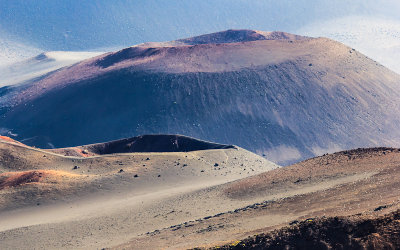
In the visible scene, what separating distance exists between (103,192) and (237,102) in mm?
24423

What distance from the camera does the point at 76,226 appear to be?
2247 cm

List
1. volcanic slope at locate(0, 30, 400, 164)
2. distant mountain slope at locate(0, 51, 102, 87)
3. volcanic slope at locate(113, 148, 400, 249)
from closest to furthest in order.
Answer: volcanic slope at locate(113, 148, 400, 249), volcanic slope at locate(0, 30, 400, 164), distant mountain slope at locate(0, 51, 102, 87)

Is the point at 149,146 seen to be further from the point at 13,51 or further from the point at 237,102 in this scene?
the point at 13,51

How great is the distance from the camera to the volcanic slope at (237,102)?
156ft

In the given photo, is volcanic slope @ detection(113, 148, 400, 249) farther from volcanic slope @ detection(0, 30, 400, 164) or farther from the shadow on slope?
volcanic slope @ detection(0, 30, 400, 164)

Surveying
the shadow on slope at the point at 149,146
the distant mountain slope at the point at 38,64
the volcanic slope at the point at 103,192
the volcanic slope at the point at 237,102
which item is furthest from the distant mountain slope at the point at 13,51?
the volcanic slope at the point at 103,192

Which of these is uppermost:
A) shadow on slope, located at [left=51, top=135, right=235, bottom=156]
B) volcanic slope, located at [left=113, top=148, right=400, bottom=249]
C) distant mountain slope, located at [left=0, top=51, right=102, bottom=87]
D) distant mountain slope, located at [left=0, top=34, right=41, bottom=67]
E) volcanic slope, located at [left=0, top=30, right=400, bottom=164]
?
distant mountain slope, located at [left=0, top=34, right=41, bottom=67]

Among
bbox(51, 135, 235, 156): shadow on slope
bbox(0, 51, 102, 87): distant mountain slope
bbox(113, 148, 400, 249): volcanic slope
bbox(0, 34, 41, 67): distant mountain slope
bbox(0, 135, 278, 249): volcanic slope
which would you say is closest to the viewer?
bbox(113, 148, 400, 249): volcanic slope

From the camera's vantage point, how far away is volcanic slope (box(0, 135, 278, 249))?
70.2 ft

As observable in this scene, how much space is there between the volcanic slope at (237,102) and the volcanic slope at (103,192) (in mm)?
10575

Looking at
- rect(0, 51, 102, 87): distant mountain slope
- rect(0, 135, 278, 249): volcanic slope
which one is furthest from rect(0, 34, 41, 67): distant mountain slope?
rect(0, 135, 278, 249): volcanic slope

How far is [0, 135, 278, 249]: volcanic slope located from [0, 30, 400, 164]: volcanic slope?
10.6 meters

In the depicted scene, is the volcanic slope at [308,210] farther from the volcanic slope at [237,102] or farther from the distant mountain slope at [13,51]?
the distant mountain slope at [13,51]

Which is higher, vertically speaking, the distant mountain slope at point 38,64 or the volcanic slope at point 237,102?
the distant mountain slope at point 38,64
